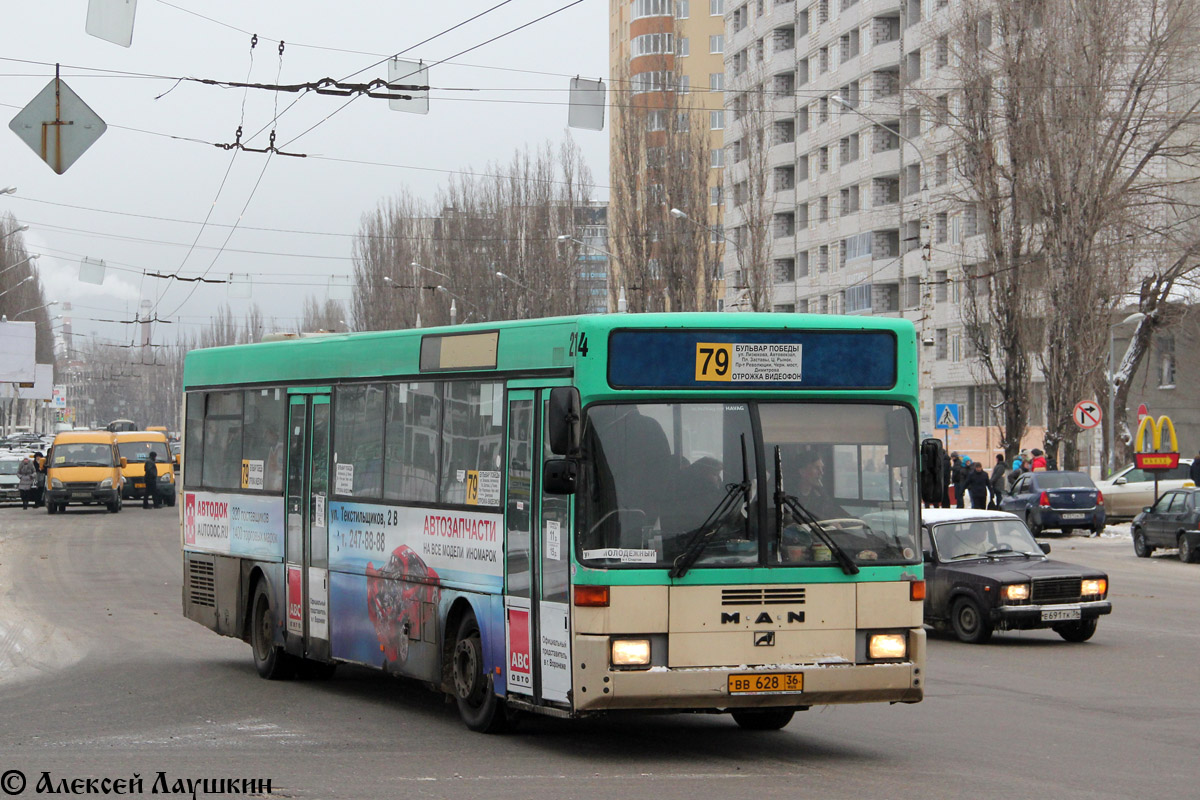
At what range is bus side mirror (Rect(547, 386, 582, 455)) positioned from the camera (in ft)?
29.6

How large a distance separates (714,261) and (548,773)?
174ft

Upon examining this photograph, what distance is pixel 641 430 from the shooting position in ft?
30.7

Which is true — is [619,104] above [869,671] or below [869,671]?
above

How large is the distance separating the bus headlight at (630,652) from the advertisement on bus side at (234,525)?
5229 millimetres

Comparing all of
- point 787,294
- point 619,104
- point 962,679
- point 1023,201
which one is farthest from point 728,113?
point 962,679

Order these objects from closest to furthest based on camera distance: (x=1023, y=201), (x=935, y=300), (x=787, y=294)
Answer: (x=1023, y=201) → (x=935, y=300) → (x=787, y=294)

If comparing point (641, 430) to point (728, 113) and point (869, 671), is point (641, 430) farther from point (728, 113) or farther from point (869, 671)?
point (728, 113)

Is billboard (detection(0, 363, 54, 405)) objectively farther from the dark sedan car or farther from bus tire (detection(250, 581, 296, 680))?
bus tire (detection(250, 581, 296, 680))

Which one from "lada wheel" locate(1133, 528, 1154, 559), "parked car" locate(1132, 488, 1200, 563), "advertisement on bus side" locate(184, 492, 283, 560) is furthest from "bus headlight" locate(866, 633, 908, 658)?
"lada wheel" locate(1133, 528, 1154, 559)

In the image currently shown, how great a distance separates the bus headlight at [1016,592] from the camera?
16500 mm

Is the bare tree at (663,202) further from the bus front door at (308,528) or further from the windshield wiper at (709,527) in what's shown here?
the windshield wiper at (709,527)

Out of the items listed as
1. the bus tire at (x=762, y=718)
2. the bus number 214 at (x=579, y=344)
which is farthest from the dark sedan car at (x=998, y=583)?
the bus number 214 at (x=579, y=344)

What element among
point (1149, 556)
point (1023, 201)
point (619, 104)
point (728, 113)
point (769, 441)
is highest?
point (728, 113)

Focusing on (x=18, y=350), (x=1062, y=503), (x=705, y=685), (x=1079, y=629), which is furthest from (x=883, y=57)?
(x=705, y=685)
